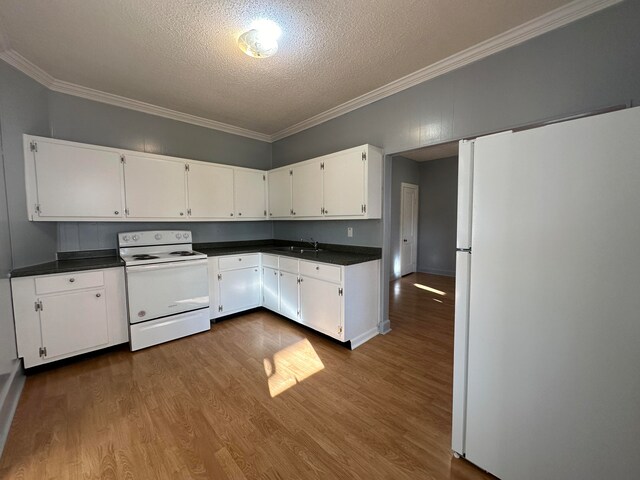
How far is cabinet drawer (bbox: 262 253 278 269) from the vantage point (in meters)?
3.40

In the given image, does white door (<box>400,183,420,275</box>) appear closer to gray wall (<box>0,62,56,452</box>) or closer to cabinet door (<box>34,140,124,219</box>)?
cabinet door (<box>34,140,124,219</box>)

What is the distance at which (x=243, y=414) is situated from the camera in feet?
5.73

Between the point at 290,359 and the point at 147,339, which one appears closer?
the point at 290,359

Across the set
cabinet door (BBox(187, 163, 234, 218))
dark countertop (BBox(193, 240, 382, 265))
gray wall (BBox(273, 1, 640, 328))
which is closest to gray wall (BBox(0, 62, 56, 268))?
cabinet door (BBox(187, 163, 234, 218))

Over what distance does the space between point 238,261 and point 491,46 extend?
3.38m

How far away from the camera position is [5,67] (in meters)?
2.12

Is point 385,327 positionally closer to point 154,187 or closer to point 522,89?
point 522,89

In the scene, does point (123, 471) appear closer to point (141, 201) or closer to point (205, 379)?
point (205, 379)

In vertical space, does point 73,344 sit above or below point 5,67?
below

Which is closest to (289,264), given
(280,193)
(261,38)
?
(280,193)

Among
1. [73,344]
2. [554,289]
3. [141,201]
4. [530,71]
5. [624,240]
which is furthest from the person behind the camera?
[141,201]

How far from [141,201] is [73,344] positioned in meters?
1.53

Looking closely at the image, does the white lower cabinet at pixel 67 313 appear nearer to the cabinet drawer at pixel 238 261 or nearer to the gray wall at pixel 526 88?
the cabinet drawer at pixel 238 261

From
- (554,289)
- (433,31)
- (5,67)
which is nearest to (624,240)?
(554,289)
